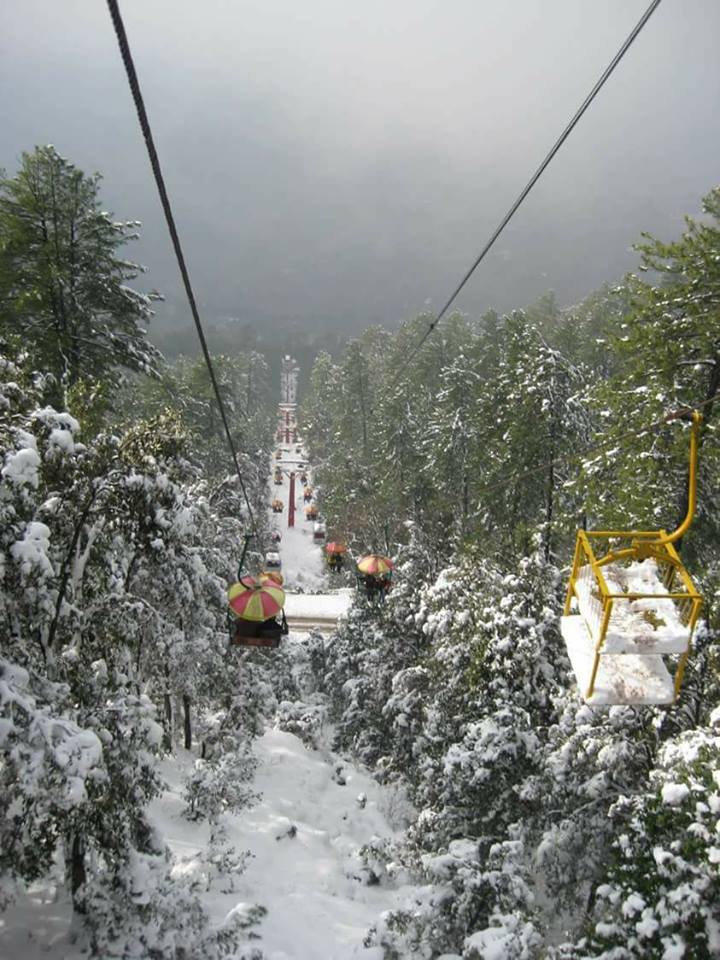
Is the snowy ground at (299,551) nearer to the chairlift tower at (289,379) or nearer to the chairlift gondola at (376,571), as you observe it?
the chairlift gondola at (376,571)

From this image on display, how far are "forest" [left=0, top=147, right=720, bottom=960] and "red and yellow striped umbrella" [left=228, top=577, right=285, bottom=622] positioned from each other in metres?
0.95

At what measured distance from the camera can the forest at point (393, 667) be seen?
6.02m

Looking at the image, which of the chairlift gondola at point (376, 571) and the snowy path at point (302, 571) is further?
the snowy path at point (302, 571)

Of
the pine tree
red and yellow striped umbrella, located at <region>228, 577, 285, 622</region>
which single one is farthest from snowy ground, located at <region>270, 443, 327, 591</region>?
red and yellow striped umbrella, located at <region>228, 577, 285, 622</region>

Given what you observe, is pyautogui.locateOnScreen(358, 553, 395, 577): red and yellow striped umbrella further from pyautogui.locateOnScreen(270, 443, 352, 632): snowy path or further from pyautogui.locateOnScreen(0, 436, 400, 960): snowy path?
pyautogui.locateOnScreen(270, 443, 352, 632): snowy path

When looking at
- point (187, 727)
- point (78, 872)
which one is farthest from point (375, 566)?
point (78, 872)

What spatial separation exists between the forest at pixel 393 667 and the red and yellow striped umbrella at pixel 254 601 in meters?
0.95

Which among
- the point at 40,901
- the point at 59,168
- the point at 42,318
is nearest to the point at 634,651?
the point at 40,901

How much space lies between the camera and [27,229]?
14.7 m

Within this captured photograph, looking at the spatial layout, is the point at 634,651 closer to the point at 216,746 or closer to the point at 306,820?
the point at 306,820

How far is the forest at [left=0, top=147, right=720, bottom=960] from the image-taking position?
602 centimetres

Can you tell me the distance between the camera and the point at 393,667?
18.2 metres

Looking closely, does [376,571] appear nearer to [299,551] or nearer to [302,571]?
[302,571]

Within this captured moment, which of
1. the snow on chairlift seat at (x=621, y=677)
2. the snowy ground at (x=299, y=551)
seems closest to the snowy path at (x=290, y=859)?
the snow on chairlift seat at (x=621, y=677)
